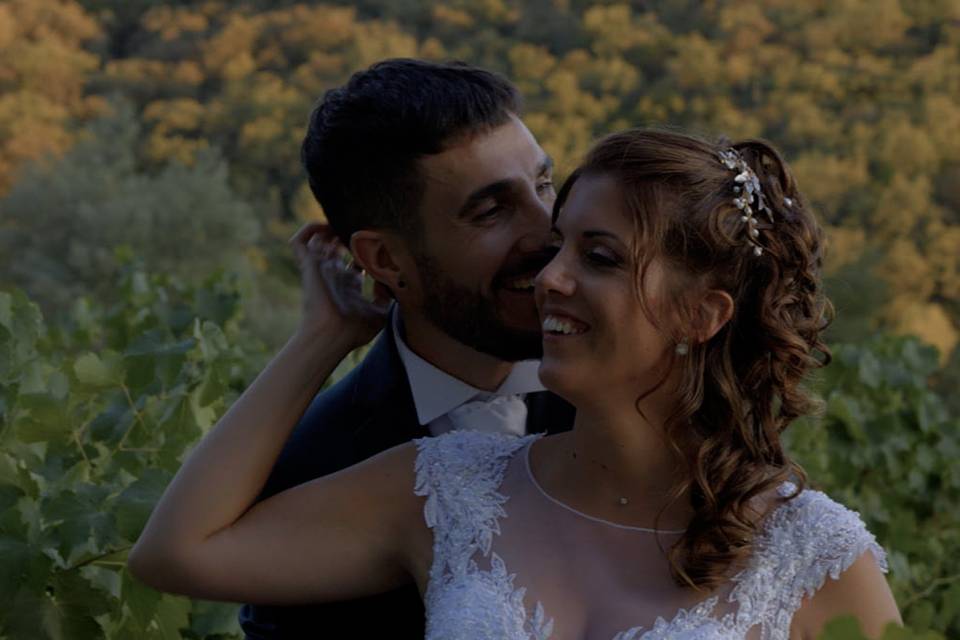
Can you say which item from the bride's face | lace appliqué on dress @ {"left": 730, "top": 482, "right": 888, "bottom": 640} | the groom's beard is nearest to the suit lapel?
the groom's beard

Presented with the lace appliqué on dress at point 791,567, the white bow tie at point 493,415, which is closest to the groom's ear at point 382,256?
the white bow tie at point 493,415

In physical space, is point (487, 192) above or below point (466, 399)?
above

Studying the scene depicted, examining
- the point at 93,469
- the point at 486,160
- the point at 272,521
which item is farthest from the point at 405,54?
the point at 272,521

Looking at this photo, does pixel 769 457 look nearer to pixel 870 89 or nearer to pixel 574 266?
pixel 574 266

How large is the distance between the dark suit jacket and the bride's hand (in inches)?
5.4

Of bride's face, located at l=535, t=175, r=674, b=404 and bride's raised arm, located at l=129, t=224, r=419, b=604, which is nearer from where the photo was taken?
bride's face, located at l=535, t=175, r=674, b=404

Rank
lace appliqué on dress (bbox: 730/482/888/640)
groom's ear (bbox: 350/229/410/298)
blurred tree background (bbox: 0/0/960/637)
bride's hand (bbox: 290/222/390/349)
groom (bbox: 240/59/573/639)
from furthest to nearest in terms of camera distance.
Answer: blurred tree background (bbox: 0/0/960/637) < groom's ear (bbox: 350/229/410/298) < groom (bbox: 240/59/573/639) < bride's hand (bbox: 290/222/390/349) < lace appliqué on dress (bbox: 730/482/888/640)

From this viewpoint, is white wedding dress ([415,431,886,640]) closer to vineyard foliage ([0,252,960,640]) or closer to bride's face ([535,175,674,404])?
bride's face ([535,175,674,404])

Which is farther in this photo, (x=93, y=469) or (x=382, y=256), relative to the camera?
(x=93, y=469)

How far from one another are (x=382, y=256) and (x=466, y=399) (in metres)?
0.31

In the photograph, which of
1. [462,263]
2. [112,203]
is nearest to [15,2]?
[112,203]

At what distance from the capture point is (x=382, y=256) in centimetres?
274

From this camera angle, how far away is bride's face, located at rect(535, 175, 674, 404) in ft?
6.92

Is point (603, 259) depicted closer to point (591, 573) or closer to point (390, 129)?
point (591, 573)
